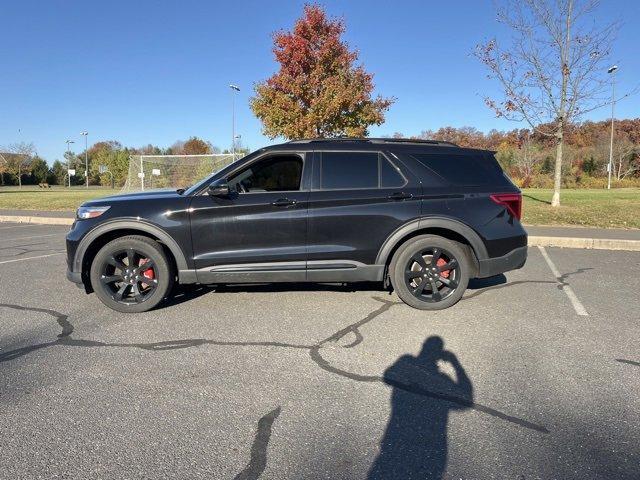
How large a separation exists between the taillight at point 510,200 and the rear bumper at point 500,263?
0.42m

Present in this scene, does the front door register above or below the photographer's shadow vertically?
above

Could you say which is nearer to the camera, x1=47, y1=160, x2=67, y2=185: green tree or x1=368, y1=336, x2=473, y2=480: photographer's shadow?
x1=368, y1=336, x2=473, y2=480: photographer's shadow

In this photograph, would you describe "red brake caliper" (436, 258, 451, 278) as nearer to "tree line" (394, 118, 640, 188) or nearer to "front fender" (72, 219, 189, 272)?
"front fender" (72, 219, 189, 272)

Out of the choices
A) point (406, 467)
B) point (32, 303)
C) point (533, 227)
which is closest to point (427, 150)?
point (406, 467)

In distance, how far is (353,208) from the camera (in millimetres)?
4875

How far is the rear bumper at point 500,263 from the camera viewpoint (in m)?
5.02

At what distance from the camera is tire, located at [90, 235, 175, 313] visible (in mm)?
4840

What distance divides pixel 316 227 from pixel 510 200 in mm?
2189

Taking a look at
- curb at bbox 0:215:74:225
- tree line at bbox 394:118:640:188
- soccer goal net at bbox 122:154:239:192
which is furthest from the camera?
tree line at bbox 394:118:640:188

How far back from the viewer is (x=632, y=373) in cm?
343

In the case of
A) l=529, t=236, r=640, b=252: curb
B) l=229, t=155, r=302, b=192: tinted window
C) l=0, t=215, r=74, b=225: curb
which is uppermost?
l=229, t=155, r=302, b=192: tinted window

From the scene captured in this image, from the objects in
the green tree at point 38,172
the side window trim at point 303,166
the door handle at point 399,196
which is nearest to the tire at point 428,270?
the door handle at point 399,196

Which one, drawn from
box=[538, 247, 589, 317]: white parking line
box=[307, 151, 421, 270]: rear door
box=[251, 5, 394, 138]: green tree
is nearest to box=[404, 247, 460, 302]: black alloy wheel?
box=[307, 151, 421, 270]: rear door

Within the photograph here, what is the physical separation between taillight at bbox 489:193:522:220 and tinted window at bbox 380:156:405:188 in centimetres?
103
